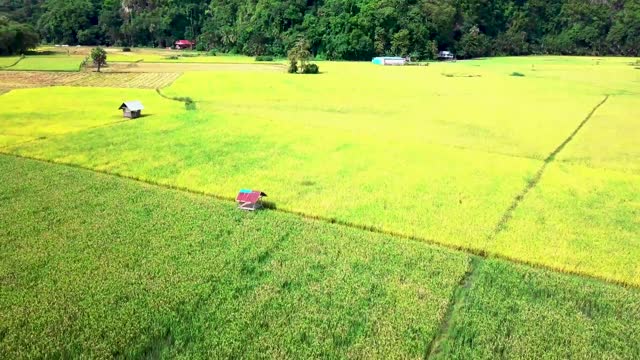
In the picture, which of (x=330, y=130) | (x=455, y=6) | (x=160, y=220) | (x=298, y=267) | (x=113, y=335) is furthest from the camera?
(x=455, y=6)

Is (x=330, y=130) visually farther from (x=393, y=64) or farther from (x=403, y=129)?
(x=393, y=64)

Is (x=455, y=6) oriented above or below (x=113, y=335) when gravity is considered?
above

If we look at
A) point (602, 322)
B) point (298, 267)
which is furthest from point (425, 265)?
point (602, 322)

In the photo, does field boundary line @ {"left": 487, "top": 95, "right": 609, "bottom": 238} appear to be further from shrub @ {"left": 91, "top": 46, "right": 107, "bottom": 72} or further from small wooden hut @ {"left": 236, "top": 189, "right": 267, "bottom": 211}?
shrub @ {"left": 91, "top": 46, "right": 107, "bottom": 72}

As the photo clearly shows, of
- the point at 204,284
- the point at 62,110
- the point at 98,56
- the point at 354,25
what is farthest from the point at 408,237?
the point at 354,25

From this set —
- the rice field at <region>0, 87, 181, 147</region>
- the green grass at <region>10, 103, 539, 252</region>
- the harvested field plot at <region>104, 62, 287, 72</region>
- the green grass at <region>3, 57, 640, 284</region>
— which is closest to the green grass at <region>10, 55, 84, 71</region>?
the harvested field plot at <region>104, 62, 287, 72</region>

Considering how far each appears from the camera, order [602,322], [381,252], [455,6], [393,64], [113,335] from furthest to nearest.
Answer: [455,6]
[393,64]
[381,252]
[602,322]
[113,335]

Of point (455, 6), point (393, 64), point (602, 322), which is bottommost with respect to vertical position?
point (602, 322)
